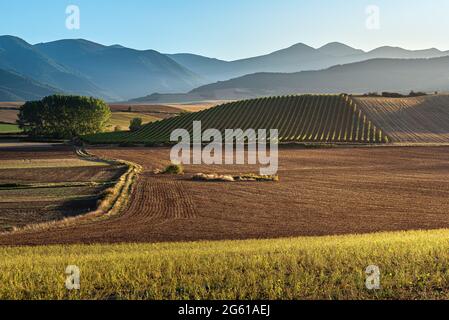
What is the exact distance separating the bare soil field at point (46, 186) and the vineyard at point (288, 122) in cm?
3469

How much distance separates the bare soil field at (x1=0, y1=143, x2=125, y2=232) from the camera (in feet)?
112

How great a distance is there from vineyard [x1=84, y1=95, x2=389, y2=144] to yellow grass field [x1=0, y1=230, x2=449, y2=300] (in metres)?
84.7

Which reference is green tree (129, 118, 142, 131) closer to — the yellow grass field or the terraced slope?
the terraced slope

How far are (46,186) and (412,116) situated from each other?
3714 inches

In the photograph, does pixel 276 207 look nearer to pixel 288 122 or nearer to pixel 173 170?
pixel 173 170

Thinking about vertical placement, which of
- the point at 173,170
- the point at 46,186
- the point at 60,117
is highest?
the point at 60,117

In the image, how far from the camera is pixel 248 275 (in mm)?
13016

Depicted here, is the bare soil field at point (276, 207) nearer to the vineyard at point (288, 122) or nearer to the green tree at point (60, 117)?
the vineyard at point (288, 122)

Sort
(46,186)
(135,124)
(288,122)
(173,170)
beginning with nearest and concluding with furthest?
(46,186), (173,170), (288,122), (135,124)

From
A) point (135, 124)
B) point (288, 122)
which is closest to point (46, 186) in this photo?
point (288, 122)

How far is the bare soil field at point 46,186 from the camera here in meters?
34.2

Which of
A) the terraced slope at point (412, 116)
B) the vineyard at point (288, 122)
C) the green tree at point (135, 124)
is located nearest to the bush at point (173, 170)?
the vineyard at point (288, 122)

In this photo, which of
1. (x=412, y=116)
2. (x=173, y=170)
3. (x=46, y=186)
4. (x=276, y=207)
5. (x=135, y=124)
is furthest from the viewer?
(x=135, y=124)
